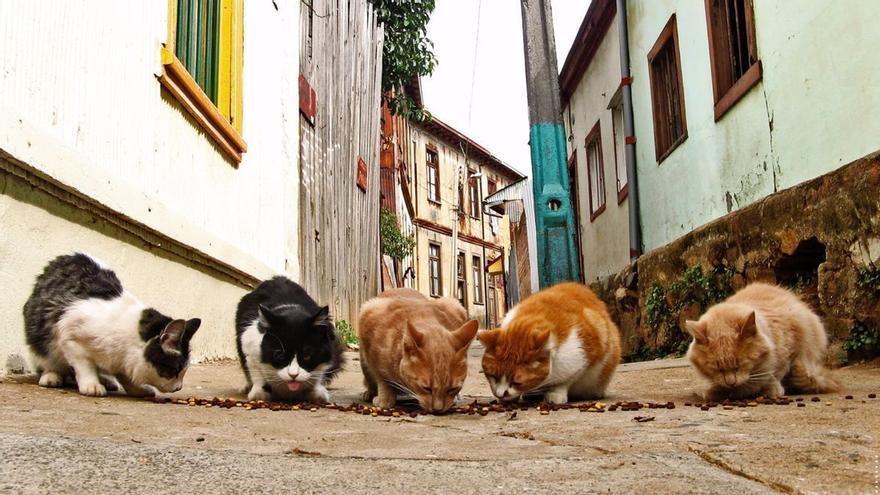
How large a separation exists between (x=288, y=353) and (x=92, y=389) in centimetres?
86

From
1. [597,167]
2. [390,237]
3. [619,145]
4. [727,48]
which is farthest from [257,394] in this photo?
[390,237]

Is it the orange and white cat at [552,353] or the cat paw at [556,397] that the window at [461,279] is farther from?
the cat paw at [556,397]

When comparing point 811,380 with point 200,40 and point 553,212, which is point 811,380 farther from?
point 200,40

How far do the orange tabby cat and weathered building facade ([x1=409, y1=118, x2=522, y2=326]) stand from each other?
2131 cm

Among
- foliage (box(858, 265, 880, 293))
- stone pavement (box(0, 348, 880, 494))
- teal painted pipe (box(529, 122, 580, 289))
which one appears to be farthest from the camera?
teal painted pipe (box(529, 122, 580, 289))

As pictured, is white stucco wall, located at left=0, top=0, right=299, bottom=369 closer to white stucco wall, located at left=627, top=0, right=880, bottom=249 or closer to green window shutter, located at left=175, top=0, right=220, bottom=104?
green window shutter, located at left=175, top=0, right=220, bottom=104

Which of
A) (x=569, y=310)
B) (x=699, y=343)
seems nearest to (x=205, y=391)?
(x=569, y=310)

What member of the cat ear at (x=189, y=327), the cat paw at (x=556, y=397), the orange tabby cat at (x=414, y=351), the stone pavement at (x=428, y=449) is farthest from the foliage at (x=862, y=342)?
the cat ear at (x=189, y=327)

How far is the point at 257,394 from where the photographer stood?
366cm

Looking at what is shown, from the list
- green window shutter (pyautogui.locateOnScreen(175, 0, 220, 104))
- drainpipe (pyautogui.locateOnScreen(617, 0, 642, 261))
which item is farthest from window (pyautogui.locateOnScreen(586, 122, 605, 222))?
green window shutter (pyautogui.locateOnScreen(175, 0, 220, 104))

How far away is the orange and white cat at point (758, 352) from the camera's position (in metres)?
3.45

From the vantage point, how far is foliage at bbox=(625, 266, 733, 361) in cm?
604

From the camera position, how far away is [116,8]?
13.5ft

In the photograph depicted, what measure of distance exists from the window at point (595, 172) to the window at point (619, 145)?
98 cm
